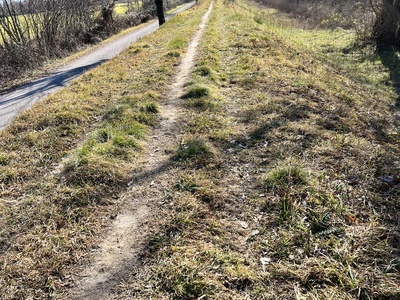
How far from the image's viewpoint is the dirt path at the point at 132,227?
9.19 feet

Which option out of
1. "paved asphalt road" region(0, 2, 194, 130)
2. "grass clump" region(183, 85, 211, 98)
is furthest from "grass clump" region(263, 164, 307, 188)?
"paved asphalt road" region(0, 2, 194, 130)

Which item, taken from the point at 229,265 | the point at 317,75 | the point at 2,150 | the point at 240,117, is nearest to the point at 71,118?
the point at 2,150

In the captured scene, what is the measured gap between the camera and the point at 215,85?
766 centimetres

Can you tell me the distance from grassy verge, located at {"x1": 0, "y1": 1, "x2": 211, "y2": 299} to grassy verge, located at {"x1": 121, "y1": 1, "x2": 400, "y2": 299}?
2.71ft

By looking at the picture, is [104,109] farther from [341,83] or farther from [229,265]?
[341,83]

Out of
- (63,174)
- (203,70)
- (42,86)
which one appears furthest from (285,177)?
(42,86)

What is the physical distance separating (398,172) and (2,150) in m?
6.34

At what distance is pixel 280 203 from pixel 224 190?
770mm

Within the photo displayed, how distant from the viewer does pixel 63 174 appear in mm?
4246

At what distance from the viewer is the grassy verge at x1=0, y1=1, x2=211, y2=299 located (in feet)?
9.82

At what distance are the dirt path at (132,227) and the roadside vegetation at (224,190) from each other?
4.8 inches

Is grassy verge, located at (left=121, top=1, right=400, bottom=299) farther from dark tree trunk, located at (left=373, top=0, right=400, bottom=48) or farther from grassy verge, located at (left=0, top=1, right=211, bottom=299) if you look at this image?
dark tree trunk, located at (left=373, top=0, right=400, bottom=48)

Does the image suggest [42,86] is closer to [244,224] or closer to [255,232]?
[244,224]

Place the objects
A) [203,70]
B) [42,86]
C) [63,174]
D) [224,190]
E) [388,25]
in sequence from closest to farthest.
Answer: [224,190] < [63,174] < [203,70] < [42,86] < [388,25]
